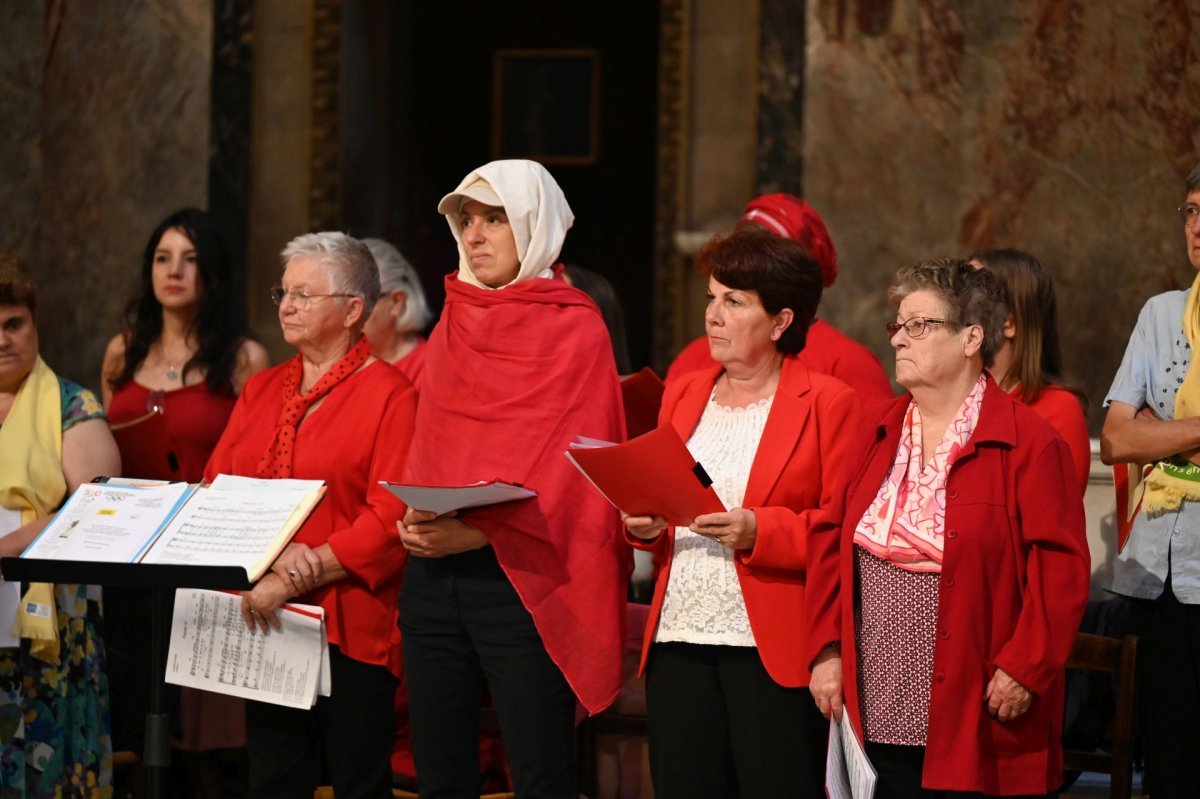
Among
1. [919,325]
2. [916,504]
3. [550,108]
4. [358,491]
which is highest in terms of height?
[550,108]

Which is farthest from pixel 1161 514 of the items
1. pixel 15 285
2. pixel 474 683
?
pixel 15 285

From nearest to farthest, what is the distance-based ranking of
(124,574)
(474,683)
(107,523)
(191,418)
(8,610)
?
(124,574)
(107,523)
(474,683)
(8,610)
(191,418)

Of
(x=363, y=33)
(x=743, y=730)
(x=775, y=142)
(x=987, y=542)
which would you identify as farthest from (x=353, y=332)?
(x=363, y=33)

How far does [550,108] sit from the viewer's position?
841cm

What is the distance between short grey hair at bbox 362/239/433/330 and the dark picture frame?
9.64 ft

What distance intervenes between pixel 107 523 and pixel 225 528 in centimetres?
27

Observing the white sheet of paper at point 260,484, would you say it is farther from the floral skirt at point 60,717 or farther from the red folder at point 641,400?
the red folder at point 641,400

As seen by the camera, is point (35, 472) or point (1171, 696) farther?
point (35, 472)

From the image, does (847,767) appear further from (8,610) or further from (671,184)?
(671,184)

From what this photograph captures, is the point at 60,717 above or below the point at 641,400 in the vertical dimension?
below

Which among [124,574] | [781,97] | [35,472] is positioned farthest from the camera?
[781,97]

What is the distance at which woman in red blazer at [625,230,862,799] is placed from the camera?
3.55 meters

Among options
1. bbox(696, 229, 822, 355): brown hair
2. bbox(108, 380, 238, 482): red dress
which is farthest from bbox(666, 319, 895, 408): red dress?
bbox(108, 380, 238, 482): red dress

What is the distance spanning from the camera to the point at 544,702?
12.4 feet
